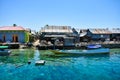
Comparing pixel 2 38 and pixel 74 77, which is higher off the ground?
pixel 2 38

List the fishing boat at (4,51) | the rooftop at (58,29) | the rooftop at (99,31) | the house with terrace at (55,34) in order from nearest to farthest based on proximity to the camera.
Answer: the fishing boat at (4,51) < the house with terrace at (55,34) < the rooftop at (58,29) < the rooftop at (99,31)

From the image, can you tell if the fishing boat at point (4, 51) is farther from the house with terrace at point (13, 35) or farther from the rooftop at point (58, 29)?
the rooftop at point (58, 29)

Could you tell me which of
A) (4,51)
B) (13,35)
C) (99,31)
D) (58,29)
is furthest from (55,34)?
(4,51)

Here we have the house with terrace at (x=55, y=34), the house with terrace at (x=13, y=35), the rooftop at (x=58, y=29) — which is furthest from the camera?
the rooftop at (x=58, y=29)

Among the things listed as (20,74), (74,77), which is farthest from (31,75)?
(74,77)

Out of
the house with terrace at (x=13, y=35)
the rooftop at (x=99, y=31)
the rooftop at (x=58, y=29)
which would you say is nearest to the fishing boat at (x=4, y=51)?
the house with terrace at (x=13, y=35)

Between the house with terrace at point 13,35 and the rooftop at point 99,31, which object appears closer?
the house with terrace at point 13,35

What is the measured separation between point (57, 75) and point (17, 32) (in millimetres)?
33742

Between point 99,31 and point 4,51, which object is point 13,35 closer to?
point 4,51

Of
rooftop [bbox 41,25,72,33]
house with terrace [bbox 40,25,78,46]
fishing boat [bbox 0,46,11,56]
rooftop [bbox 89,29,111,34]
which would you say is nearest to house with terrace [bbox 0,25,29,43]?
house with terrace [bbox 40,25,78,46]

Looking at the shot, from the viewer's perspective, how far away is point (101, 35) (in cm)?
6519

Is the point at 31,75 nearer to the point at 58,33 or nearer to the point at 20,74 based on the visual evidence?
the point at 20,74

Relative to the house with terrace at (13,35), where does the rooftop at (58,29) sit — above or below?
above

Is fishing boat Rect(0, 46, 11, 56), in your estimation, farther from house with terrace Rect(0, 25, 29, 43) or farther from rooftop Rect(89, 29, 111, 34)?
rooftop Rect(89, 29, 111, 34)
